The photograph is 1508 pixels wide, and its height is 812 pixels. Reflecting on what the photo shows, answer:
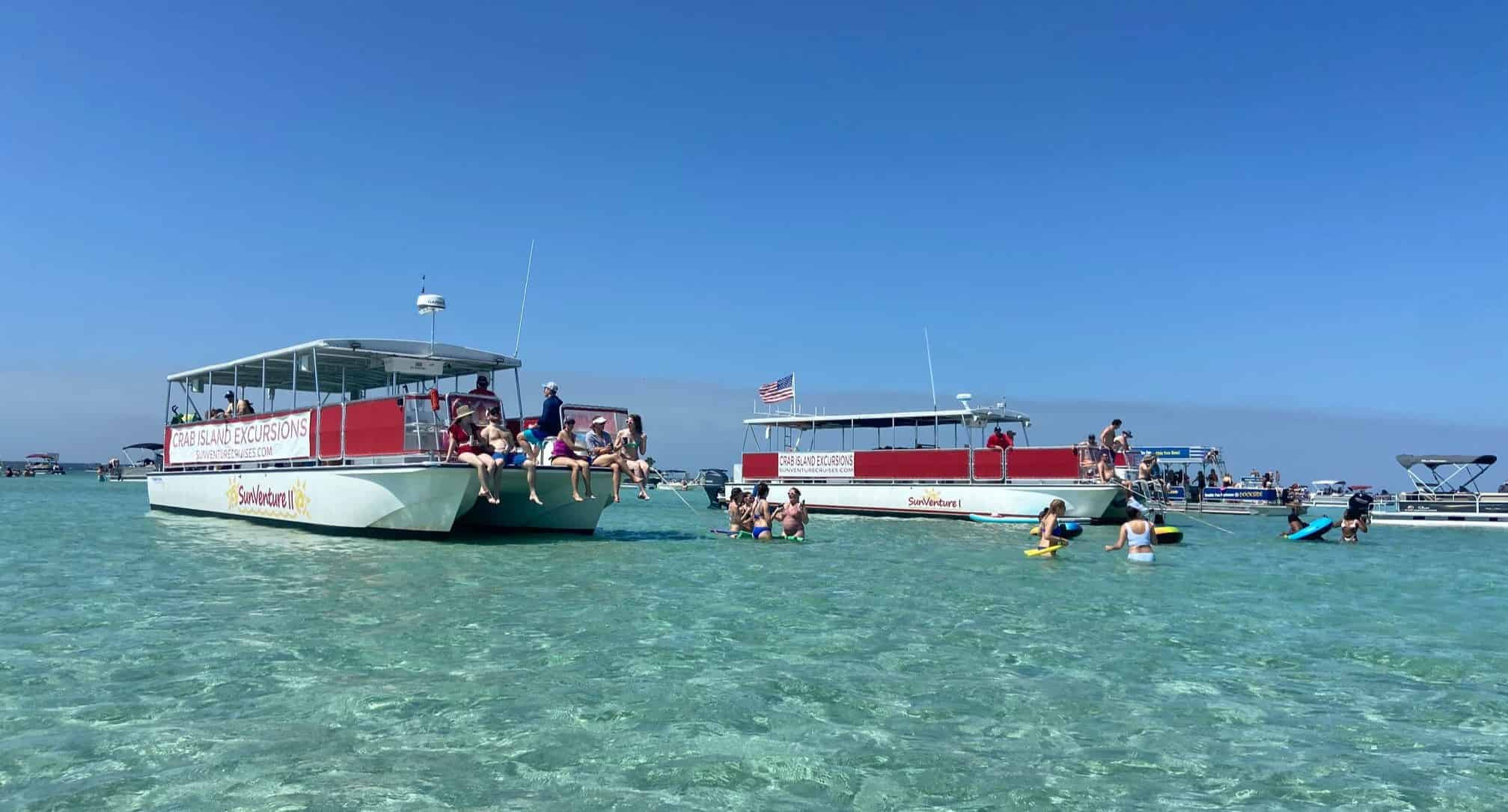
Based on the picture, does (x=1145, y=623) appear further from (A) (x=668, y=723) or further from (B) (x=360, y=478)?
(B) (x=360, y=478)

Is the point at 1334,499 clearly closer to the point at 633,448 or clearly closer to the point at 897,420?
the point at 897,420

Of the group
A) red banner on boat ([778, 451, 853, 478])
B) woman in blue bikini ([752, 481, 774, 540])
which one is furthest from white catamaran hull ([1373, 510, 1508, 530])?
woman in blue bikini ([752, 481, 774, 540])

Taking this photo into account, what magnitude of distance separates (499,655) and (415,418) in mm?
10948

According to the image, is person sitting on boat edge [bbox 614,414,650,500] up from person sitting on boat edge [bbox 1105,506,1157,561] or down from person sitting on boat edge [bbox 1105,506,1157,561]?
up

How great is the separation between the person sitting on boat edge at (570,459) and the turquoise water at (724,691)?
5.07 meters

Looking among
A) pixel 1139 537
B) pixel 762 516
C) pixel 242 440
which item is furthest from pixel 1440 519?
pixel 242 440

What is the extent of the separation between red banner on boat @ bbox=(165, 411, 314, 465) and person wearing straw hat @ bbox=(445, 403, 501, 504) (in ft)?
14.0

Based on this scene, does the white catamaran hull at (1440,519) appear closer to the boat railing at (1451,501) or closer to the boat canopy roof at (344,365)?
the boat railing at (1451,501)

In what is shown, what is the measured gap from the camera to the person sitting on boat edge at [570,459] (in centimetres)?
1911

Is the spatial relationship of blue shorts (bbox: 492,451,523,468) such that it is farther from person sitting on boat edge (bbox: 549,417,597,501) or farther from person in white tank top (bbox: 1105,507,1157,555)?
person in white tank top (bbox: 1105,507,1157,555)

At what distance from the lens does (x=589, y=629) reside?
367 inches

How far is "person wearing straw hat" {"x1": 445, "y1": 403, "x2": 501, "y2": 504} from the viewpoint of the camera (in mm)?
17438

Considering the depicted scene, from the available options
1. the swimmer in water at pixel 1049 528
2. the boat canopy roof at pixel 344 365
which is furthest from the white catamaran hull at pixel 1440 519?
the boat canopy roof at pixel 344 365

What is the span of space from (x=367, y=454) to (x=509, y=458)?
285 cm
